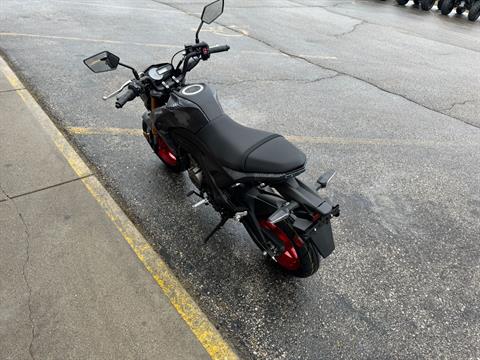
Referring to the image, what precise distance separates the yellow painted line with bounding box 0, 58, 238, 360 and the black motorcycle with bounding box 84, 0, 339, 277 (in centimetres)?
70

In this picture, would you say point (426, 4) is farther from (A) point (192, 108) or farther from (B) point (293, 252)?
(B) point (293, 252)

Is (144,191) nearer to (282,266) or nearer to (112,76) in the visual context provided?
(282,266)

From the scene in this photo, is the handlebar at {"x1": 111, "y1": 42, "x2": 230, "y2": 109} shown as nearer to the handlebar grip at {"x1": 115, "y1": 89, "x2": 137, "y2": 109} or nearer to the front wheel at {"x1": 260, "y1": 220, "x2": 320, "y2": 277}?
the handlebar grip at {"x1": 115, "y1": 89, "x2": 137, "y2": 109}

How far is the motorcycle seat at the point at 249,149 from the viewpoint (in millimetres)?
2525

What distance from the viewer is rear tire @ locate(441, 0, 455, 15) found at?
15195 mm

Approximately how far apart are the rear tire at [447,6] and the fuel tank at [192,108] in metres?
16.5

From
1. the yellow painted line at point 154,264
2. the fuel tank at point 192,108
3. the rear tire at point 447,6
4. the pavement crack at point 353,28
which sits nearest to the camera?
the yellow painted line at point 154,264

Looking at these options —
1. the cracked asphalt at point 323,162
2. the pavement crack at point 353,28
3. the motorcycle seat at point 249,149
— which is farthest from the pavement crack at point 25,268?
the pavement crack at point 353,28

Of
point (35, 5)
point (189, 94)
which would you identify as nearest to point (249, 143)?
point (189, 94)

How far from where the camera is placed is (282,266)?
305 centimetres

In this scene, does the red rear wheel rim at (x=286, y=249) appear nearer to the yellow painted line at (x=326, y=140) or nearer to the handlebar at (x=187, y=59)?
the handlebar at (x=187, y=59)

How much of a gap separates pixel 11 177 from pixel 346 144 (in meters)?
4.15

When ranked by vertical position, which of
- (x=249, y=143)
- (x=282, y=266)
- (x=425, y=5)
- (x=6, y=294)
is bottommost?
(x=6, y=294)

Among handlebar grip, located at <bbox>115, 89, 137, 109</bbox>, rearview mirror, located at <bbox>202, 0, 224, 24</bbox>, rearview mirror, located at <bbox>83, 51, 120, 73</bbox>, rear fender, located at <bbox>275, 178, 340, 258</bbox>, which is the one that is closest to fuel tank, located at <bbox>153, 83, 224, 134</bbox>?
→ handlebar grip, located at <bbox>115, 89, 137, 109</bbox>
